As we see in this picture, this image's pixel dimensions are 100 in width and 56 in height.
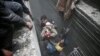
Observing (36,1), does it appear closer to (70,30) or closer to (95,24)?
(70,30)

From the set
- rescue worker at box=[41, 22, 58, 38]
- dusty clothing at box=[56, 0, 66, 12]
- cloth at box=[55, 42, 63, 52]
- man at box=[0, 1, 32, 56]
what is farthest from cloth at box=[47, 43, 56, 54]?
man at box=[0, 1, 32, 56]

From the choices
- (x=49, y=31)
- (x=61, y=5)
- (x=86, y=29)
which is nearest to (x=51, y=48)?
(x=49, y=31)

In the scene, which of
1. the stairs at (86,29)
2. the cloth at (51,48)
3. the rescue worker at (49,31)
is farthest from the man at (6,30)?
the rescue worker at (49,31)

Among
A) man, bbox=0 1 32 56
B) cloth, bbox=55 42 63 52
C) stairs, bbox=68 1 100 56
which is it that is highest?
man, bbox=0 1 32 56

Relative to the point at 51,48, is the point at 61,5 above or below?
above

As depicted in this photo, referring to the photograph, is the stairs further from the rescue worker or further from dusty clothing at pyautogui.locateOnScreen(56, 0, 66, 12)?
the rescue worker

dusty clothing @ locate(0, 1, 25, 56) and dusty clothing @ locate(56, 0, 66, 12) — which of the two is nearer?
dusty clothing @ locate(0, 1, 25, 56)

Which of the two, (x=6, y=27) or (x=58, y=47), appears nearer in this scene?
(x=6, y=27)

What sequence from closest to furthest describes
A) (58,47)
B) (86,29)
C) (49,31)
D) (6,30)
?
(6,30), (86,29), (58,47), (49,31)

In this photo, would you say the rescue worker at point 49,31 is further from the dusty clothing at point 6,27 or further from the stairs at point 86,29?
the dusty clothing at point 6,27

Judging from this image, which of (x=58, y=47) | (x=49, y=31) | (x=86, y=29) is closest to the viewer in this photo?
(x=86, y=29)

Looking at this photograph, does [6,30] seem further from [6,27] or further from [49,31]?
[49,31]

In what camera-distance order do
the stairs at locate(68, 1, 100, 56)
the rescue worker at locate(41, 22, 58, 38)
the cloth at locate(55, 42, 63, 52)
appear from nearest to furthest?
1. the stairs at locate(68, 1, 100, 56)
2. the cloth at locate(55, 42, 63, 52)
3. the rescue worker at locate(41, 22, 58, 38)

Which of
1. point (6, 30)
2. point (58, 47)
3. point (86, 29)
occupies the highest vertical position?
point (6, 30)
